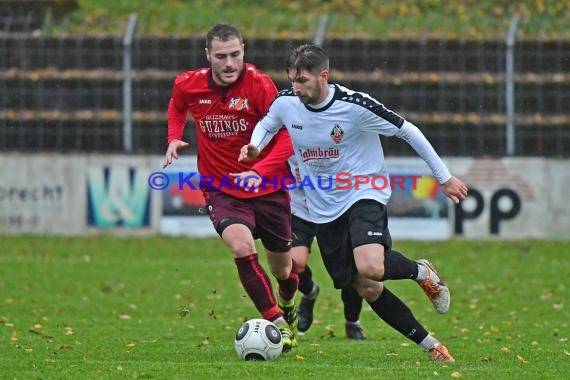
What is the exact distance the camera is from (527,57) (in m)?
20.2

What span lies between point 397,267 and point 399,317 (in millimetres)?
334

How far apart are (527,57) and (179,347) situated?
11422 millimetres

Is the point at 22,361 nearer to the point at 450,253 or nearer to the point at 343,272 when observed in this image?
the point at 343,272

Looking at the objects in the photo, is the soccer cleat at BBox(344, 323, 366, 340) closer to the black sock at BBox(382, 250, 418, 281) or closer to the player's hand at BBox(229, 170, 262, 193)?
the player's hand at BBox(229, 170, 262, 193)

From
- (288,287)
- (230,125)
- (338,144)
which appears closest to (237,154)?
(230,125)

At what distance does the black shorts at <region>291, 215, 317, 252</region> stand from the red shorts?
0.90 m

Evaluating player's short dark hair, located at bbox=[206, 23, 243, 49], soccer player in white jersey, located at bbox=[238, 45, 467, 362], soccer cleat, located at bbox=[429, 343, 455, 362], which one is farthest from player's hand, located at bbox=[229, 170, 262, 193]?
soccer cleat, located at bbox=[429, 343, 455, 362]

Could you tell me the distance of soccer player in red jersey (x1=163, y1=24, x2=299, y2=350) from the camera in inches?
374

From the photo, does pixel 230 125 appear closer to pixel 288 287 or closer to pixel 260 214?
pixel 260 214

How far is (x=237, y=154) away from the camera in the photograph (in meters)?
9.88

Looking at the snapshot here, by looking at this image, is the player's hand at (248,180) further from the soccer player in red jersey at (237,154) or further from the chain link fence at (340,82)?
Result: the chain link fence at (340,82)

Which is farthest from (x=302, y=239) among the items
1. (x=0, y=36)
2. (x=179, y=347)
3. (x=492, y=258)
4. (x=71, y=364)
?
(x=0, y=36)

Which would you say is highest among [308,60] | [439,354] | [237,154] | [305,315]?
[308,60]

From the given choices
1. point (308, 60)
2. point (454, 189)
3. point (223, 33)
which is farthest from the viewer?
point (223, 33)
